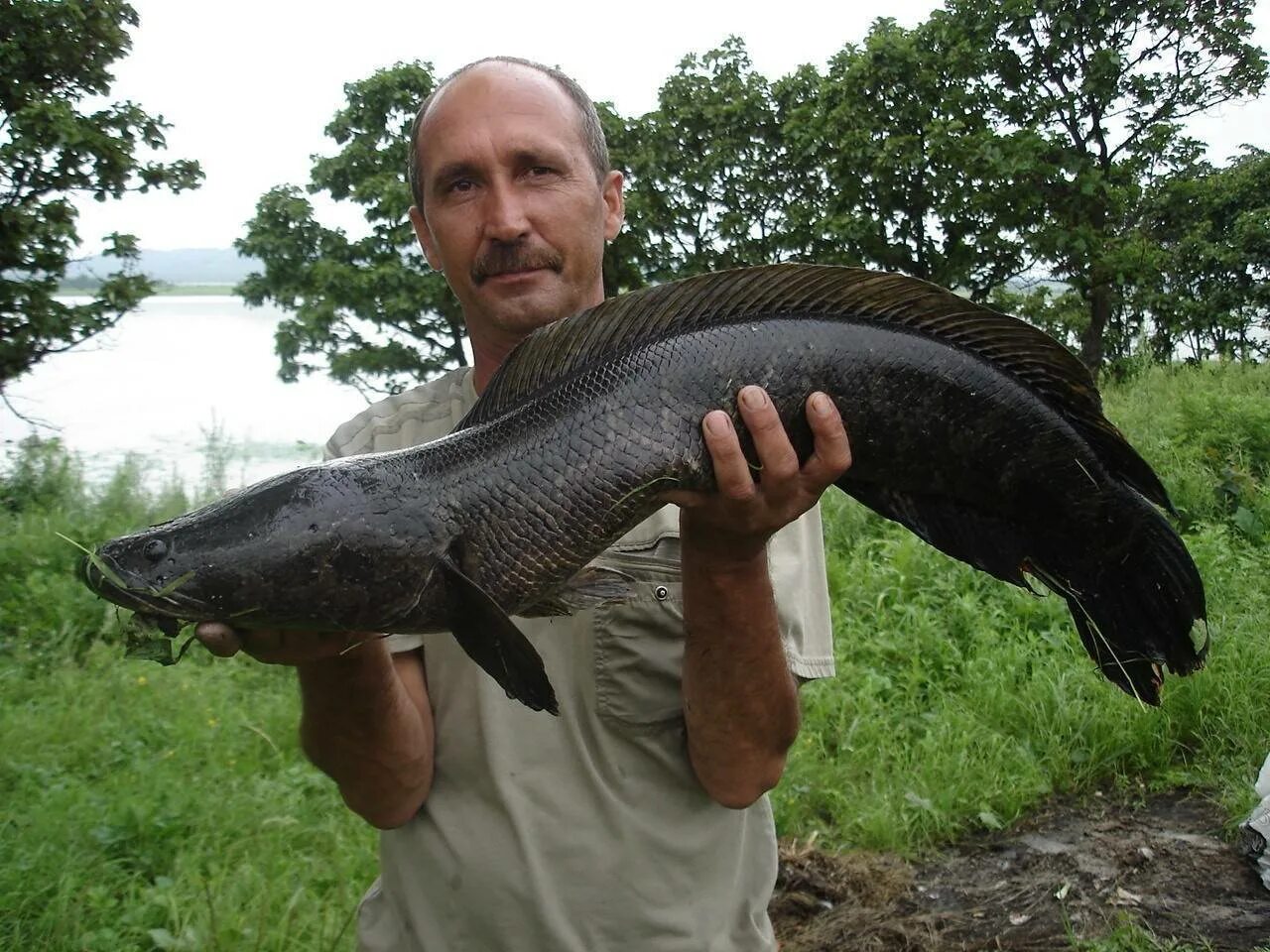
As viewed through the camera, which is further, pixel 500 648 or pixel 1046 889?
pixel 1046 889

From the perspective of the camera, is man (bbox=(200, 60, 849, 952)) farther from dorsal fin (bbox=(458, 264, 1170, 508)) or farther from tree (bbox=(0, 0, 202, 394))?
tree (bbox=(0, 0, 202, 394))

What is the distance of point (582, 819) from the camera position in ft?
6.70

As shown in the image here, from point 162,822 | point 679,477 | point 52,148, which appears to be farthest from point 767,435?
point 52,148

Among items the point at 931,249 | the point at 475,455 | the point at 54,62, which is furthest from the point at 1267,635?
the point at 931,249

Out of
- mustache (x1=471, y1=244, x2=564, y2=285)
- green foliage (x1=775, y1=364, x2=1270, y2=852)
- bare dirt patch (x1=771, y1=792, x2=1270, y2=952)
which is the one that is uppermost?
mustache (x1=471, y1=244, x2=564, y2=285)

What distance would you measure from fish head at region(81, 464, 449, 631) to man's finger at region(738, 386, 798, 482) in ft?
2.11

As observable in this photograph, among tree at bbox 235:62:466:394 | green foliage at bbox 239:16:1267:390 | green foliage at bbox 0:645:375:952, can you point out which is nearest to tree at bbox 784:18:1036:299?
green foliage at bbox 239:16:1267:390

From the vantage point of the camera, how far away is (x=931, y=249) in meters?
22.8

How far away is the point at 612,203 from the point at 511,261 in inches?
17.8

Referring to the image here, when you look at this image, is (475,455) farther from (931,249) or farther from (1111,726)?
→ (931,249)

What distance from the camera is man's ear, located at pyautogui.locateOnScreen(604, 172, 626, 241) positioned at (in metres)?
2.50

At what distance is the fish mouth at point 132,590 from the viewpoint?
1714 millimetres

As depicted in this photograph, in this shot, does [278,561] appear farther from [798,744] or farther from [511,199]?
[798,744]

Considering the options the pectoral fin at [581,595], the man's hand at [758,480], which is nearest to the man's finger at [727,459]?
the man's hand at [758,480]
